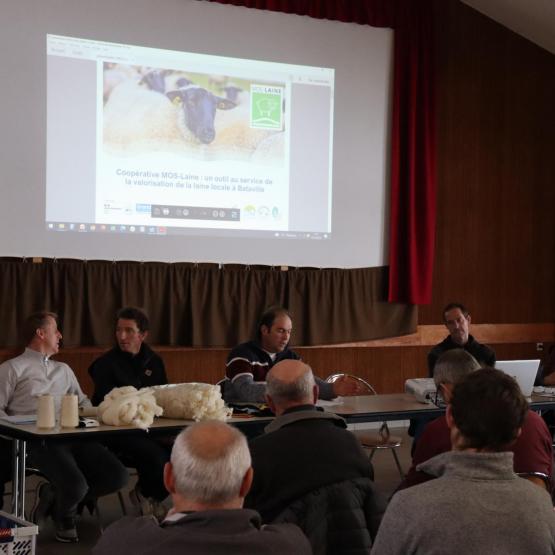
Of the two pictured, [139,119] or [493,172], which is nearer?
[139,119]

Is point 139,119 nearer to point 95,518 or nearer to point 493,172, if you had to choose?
point 95,518

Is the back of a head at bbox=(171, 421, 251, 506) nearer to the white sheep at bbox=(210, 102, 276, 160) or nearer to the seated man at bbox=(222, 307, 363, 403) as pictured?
the seated man at bbox=(222, 307, 363, 403)

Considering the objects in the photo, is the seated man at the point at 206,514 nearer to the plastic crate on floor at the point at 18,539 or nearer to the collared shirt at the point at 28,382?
the plastic crate on floor at the point at 18,539

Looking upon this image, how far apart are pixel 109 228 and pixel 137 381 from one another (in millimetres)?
2076

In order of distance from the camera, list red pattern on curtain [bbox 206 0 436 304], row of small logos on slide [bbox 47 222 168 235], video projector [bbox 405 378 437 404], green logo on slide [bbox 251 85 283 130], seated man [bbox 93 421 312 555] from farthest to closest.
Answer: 1. red pattern on curtain [bbox 206 0 436 304]
2. green logo on slide [bbox 251 85 283 130]
3. row of small logos on slide [bbox 47 222 168 235]
4. video projector [bbox 405 378 437 404]
5. seated man [bbox 93 421 312 555]

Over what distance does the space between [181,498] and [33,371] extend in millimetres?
3224

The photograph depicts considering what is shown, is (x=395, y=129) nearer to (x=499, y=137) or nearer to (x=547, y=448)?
(x=499, y=137)

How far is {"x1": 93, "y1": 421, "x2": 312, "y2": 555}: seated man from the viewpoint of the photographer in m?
1.75

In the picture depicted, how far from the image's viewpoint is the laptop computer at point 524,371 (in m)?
5.19

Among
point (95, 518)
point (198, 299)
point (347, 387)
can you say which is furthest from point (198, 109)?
point (95, 518)

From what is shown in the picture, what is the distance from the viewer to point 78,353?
23.0 feet

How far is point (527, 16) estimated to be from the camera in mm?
8453

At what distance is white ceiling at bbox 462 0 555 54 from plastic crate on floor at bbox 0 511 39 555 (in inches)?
264

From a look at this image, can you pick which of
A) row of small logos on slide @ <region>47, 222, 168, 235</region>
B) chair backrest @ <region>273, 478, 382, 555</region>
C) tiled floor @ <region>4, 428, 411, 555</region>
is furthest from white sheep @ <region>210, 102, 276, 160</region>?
chair backrest @ <region>273, 478, 382, 555</region>
